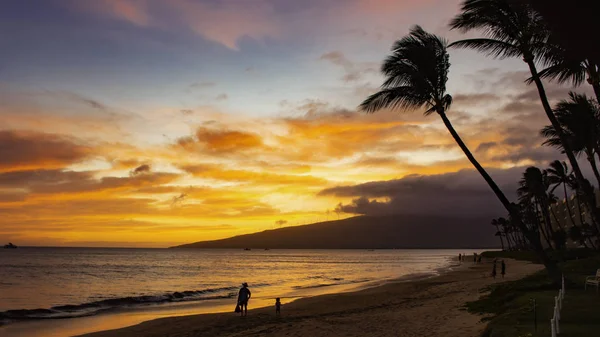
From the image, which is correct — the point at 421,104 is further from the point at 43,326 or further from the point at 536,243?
the point at 43,326

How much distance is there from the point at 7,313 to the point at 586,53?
31200 mm

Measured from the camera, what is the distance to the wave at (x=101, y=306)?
87.5 feet

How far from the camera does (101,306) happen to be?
106 feet

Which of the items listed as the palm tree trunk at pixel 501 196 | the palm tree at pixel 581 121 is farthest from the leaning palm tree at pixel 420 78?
the palm tree at pixel 581 121

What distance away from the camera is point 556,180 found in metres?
62.3

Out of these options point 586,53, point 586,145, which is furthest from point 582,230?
point 586,53

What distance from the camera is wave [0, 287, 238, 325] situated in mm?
26672

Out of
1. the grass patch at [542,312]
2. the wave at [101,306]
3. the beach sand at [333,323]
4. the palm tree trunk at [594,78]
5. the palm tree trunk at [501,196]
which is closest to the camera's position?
the grass patch at [542,312]

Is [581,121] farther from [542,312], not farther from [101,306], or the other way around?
[101,306]

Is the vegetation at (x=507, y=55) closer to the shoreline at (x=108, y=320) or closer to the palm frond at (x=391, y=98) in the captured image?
the palm frond at (x=391, y=98)

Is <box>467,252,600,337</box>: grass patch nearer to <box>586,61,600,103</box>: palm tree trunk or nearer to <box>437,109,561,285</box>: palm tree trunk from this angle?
<box>437,109,561,285</box>: palm tree trunk

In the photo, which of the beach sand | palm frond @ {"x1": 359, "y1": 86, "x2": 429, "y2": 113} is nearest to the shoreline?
the beach sand

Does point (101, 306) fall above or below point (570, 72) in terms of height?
below

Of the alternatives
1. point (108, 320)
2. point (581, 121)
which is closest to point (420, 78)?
point (581, 121)
